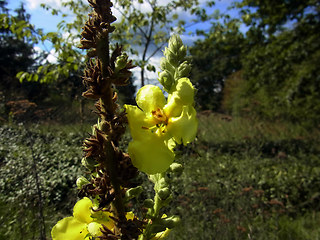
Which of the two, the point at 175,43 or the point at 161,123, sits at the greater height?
the point at 175,43

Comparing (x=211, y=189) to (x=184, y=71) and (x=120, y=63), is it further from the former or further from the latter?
(x=120, y=63)

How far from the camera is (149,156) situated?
0.61 metres

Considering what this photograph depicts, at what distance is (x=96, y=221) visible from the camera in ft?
2.32

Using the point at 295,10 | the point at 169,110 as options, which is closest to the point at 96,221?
the point at 169,110

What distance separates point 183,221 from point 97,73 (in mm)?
4117

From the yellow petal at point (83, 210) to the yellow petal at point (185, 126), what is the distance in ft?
1.08

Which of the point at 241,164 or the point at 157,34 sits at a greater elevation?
the point at 157,34

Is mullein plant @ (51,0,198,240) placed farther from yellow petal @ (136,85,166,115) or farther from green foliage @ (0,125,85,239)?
green foliage @ (0,125,85,239)

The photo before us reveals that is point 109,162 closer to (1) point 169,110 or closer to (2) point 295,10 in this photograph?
(1) point 169,110

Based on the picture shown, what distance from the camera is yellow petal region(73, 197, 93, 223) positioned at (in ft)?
2.56

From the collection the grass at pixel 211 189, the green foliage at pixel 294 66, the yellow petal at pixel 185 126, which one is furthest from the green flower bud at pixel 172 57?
the green foliage at pixel 294 66

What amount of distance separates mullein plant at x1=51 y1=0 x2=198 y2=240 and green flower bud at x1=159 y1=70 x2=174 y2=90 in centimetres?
3

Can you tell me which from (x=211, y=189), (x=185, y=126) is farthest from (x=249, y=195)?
(x=185, y=126)

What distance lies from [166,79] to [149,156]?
0.26 metres
